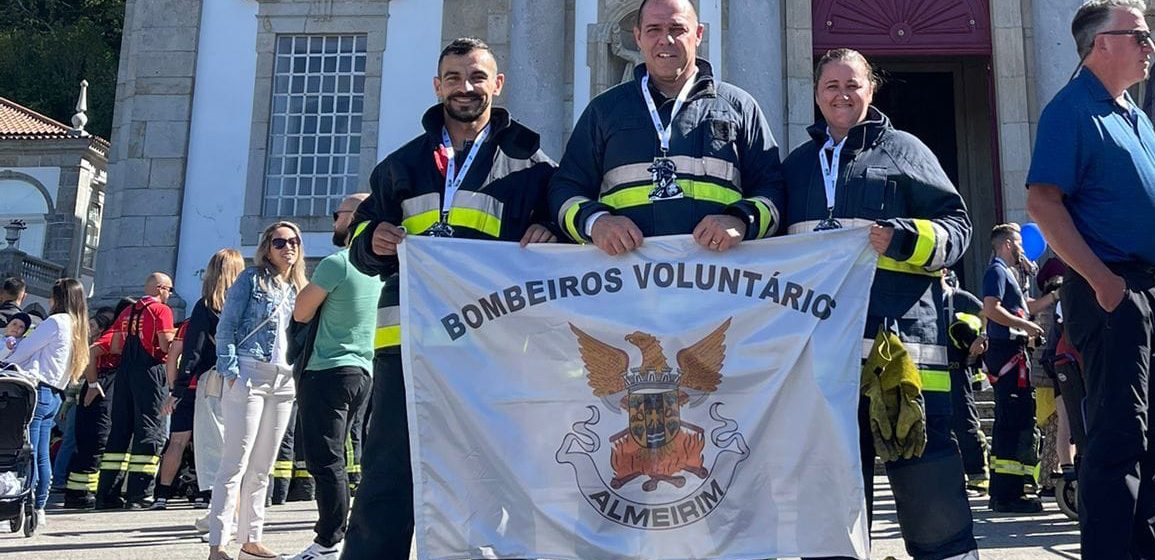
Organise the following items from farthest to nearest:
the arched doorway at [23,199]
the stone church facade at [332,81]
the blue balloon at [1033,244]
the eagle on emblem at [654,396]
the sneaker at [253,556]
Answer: the arched doorway at [23,199] < the stone church facade at [332,81] < the blue balloon at [1033,244] < the sneaker at [253,556] < the eagle on emblem at [654,396]

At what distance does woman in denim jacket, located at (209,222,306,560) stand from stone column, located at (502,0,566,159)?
9288 mm

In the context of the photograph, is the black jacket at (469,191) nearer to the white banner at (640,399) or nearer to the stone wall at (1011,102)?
the white banner at (640,399)

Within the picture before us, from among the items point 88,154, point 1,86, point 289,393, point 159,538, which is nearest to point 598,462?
point 289,393

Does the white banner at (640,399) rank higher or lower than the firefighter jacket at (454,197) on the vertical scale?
lower

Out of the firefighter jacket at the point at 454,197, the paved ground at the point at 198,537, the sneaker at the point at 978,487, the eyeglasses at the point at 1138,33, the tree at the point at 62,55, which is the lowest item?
the paved ground at the point at 198,537

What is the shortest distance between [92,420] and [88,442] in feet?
0.67

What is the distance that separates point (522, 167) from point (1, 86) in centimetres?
4908

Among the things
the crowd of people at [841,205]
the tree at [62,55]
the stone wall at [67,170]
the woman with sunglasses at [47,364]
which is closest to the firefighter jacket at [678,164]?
the crowd of people at [841,205]

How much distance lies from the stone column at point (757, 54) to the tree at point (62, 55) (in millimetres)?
35012

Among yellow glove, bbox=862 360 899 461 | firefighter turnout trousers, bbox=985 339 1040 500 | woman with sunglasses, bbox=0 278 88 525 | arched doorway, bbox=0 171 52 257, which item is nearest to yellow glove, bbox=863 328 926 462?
yellow glove, bbox=862 360 899 461

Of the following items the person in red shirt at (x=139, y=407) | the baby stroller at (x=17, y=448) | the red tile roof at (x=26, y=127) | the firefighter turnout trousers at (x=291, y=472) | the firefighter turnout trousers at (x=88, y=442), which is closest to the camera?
the baby stroller at (x=17, y=448)

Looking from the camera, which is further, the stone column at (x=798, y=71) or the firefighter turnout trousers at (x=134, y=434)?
the stone column at (x=798, y=71)

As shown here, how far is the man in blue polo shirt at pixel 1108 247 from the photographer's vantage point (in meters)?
4.27

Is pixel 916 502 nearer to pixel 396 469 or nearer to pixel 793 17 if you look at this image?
pixel 396 469
